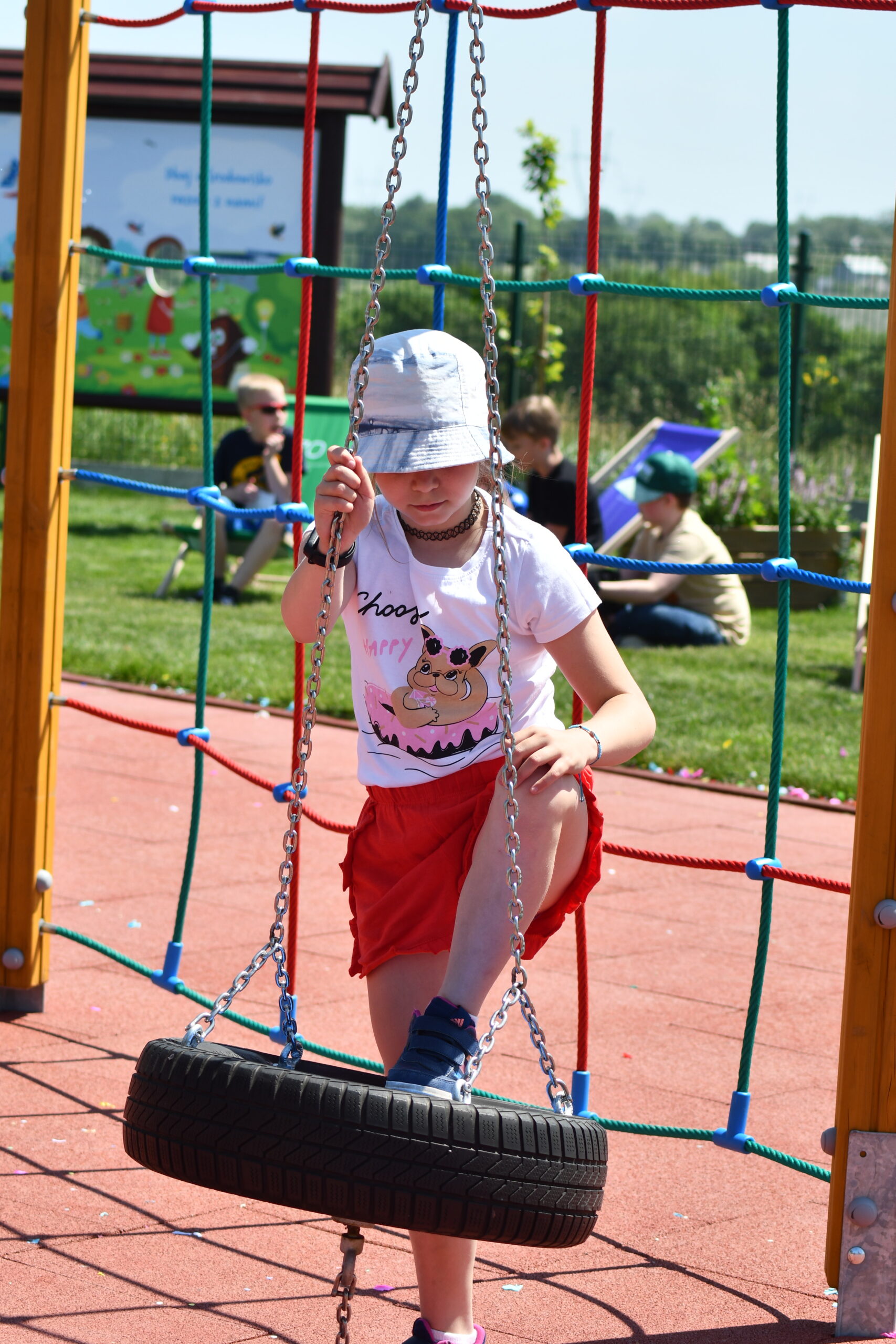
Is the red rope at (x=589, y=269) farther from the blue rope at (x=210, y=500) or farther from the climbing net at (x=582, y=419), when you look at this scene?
the blue rope at (x=210, y=500)

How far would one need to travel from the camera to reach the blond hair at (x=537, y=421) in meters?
7.41

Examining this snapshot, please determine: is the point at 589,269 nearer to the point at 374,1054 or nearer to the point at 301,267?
the point at 301,267

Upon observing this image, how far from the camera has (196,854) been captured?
479 centimetres

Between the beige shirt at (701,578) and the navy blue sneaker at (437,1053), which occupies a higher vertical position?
the beige shirt at (701,578)

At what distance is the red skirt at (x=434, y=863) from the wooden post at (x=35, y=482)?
4.20 feet

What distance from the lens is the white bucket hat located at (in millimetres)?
2096

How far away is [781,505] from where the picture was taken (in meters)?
2.71

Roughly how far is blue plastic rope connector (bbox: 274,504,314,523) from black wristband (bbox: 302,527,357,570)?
2.44 feet

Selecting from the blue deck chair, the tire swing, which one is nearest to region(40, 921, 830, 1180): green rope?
the tire swing

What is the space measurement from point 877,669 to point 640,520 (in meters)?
7.65

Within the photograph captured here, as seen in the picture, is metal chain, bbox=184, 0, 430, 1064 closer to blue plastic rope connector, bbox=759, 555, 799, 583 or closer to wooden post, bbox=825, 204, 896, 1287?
wooden post, bbox=825, 204, 896, 1287

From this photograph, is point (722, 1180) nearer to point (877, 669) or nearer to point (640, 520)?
point (877, 669)

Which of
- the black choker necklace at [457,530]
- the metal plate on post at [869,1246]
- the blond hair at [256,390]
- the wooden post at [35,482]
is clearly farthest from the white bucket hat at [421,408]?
the blond hair at [256,390]

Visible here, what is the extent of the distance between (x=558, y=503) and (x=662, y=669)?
108 centimetres
